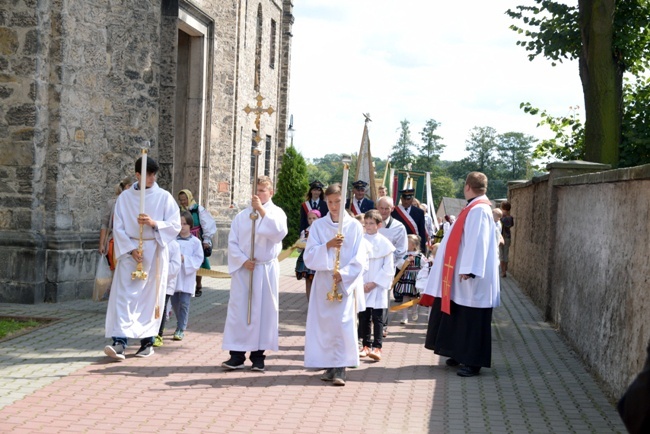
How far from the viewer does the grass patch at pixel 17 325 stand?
34.8ft

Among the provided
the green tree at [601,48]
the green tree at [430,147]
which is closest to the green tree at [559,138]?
the green tree at [601,48]

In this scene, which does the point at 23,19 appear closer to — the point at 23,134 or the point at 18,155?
the point at 23,134

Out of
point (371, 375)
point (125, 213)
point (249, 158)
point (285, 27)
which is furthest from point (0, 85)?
point (285, 27)

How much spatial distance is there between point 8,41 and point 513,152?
99990 mm

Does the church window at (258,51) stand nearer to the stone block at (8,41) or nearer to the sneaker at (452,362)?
the stone block at (8,41)

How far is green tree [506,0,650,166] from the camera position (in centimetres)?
1745

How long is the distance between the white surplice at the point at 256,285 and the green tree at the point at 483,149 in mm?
98523

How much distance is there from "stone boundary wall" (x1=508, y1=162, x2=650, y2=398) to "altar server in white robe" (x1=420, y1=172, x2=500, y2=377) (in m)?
1.13

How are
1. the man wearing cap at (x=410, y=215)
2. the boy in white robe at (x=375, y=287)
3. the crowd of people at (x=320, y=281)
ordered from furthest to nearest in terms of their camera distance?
the man wearing cap at (x=410, y=215), the boy in white robe at (x=375, y=287), the crowd of people at (x=320, y=281)

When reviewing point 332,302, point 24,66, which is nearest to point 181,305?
point 332,302

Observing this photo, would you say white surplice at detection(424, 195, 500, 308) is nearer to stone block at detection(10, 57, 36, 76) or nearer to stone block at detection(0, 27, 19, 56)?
stone block at detection(10, 57, 36, 76)

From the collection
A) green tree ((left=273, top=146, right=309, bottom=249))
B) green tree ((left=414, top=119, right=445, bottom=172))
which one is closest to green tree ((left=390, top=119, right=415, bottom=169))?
green tree ((left=414, top=119, right=445, bottom=172))

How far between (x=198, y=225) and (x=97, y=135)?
87.6 inches

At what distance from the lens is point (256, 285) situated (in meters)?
9.30
